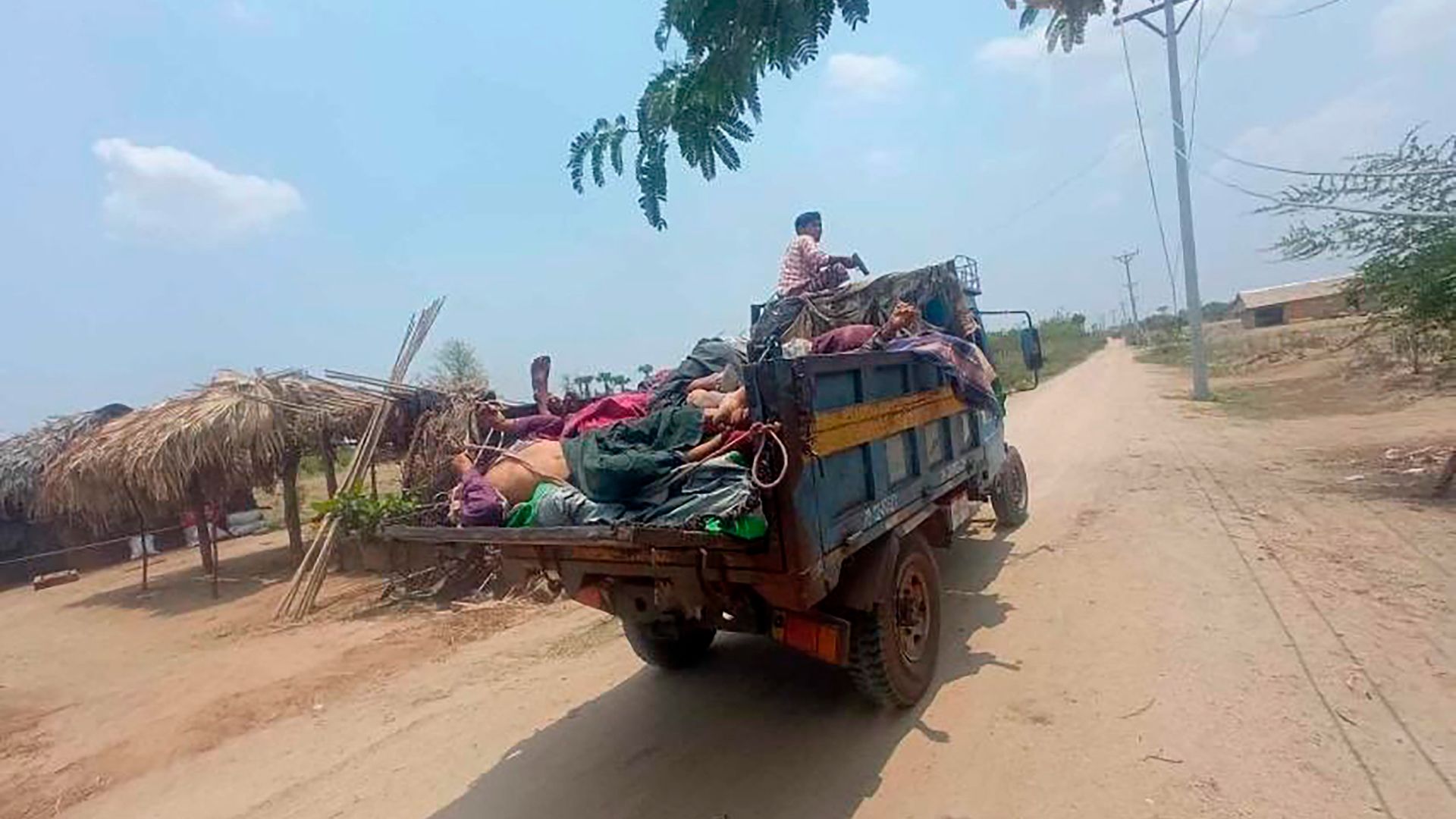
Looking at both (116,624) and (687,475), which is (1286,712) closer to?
(687,475)

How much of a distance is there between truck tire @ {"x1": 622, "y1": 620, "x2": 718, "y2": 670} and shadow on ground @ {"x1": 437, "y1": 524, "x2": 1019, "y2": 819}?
9cm

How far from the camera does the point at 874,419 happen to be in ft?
11.8

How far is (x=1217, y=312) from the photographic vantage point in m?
91.1

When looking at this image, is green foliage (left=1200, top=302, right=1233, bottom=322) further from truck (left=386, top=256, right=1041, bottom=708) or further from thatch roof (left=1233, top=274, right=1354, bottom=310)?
truck (left=386, top=256, right=1041, bottom=708)

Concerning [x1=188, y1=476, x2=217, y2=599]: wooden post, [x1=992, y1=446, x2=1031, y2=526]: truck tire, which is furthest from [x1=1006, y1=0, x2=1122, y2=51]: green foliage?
[x1=188, y1=476, x2=217, y2=599]: wooden post

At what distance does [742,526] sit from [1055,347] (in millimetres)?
50257

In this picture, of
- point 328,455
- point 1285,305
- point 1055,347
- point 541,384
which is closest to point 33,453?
point 328,455

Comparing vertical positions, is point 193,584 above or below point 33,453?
below

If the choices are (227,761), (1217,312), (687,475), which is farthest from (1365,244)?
(1217,312)

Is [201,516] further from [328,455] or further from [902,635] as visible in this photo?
[902,635]

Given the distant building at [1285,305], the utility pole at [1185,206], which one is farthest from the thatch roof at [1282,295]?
the utility pole at [1185,206]

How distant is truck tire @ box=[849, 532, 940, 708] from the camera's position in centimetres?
353

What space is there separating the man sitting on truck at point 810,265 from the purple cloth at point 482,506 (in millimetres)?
3596

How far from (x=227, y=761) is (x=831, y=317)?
16.7 ft
